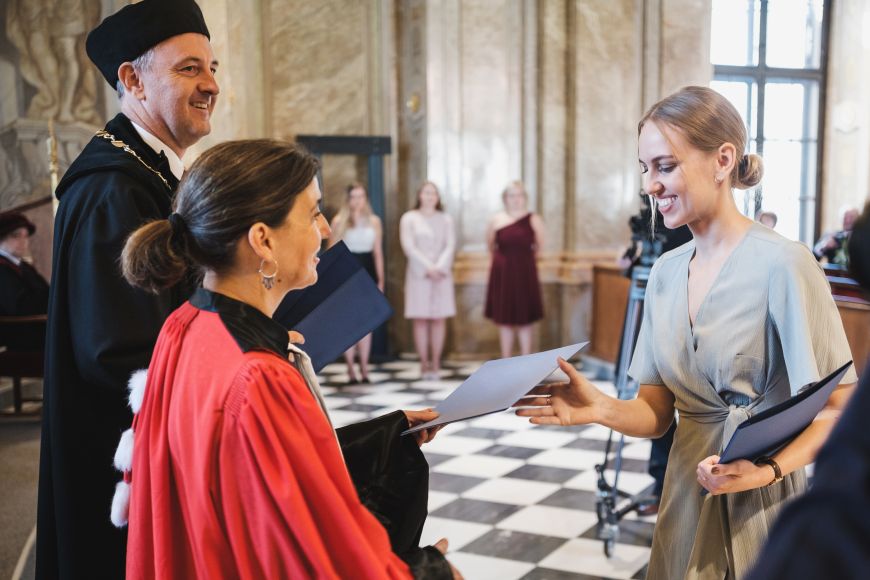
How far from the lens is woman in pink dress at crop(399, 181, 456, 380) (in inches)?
325

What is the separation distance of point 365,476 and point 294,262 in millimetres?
424

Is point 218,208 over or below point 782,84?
below

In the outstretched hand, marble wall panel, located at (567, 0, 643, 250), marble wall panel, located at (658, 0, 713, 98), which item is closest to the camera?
the outstretched hand

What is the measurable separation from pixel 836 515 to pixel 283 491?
782 mm

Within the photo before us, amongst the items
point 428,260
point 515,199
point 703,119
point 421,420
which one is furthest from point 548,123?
point 421,420

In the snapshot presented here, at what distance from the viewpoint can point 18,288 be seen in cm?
590

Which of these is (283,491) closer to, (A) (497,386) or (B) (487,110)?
(A) (497,386)

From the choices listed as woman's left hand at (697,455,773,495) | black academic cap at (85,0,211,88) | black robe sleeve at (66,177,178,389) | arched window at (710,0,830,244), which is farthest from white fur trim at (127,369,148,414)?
arched window at (710,0,830,244)

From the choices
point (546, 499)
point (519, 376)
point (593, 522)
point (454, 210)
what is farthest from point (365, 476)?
point (454, 210)

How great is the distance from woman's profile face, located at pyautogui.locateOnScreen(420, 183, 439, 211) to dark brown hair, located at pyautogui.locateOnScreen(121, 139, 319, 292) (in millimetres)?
6877

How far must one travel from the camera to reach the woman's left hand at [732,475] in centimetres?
151

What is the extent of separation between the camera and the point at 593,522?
4289mm

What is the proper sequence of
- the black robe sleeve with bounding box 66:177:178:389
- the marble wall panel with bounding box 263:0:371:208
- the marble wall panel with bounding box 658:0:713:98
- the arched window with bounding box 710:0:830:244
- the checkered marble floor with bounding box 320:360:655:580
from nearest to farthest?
the black robe sleeve with bounding box 66:177:178:389
the checkered marble floor with bounding box 320:360:655:580
the marble wall panel with bounding box 658:0:713:98
the marble wall panel with bounding box 263:0:371:208
the arched window with bounding box 710:0:830:244

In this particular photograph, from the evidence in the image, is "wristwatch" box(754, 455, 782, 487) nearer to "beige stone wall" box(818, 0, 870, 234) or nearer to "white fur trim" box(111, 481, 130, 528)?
"white fur trim" box(111, 481, 130, 528)
